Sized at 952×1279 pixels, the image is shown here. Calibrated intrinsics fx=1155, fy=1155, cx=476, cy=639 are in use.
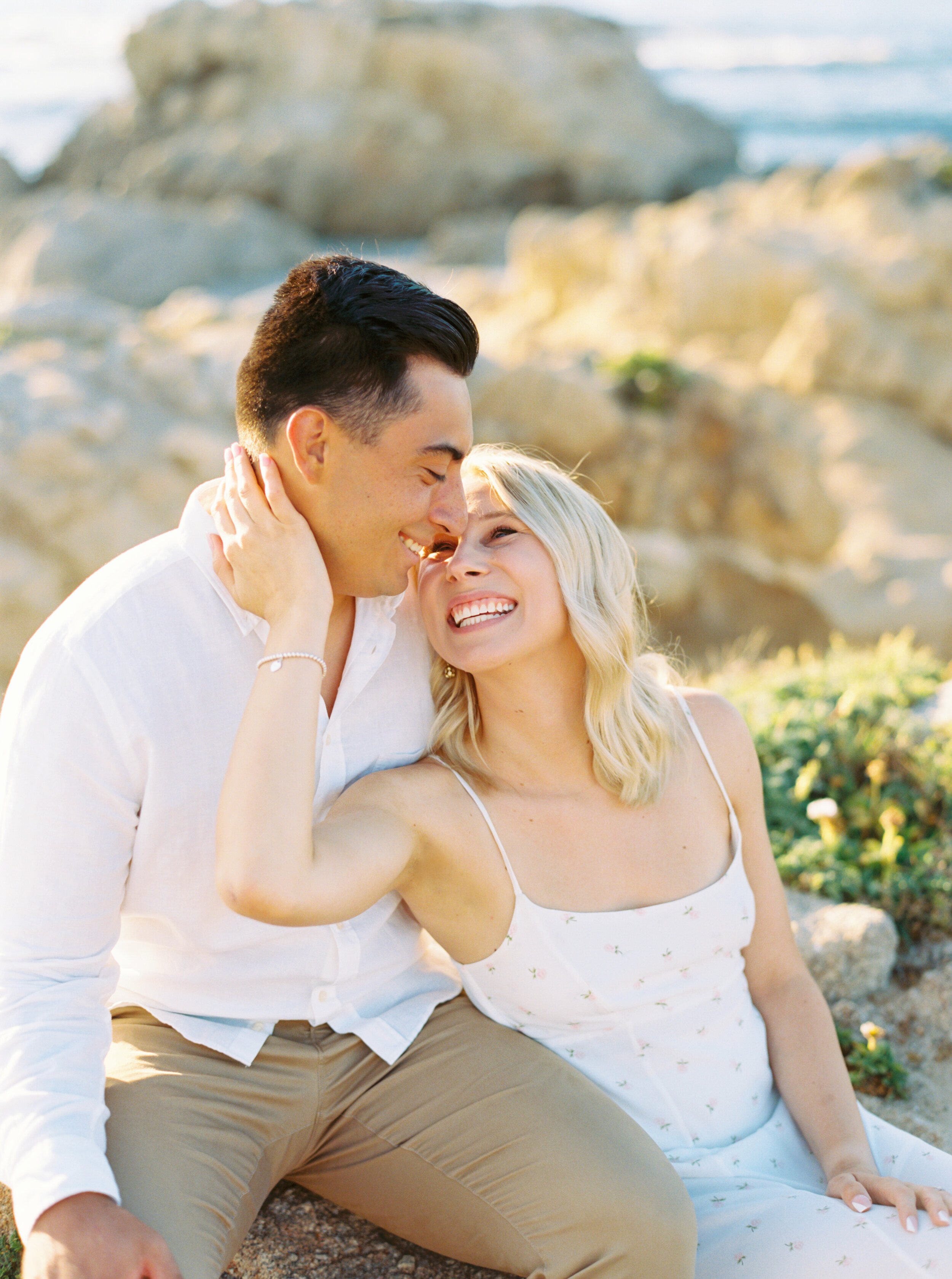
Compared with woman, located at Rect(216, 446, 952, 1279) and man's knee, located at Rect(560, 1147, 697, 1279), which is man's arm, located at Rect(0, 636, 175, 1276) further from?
man's knee, located at Rect(560, 1147, 697, 1279)

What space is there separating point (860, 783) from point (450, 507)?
9.81 feet

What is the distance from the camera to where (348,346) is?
246cm

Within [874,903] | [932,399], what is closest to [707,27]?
[932,399]

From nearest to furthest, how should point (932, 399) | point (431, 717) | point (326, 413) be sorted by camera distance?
point (326, 413), point (431, 717), point (932, 399)

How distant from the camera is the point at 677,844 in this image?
9.25 feet

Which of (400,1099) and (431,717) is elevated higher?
(431,717)

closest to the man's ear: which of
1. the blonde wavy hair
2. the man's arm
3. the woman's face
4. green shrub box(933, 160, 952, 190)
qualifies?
the woman's face

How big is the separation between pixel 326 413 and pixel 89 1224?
5.24 ft

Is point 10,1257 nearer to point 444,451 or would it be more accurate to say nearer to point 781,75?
point 444,451

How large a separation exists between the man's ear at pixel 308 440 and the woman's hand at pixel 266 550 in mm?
56

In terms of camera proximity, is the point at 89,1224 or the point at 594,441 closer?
the point at 89,1224

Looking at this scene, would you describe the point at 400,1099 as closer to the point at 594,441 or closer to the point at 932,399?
the point at 594,441

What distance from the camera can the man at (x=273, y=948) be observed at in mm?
2277

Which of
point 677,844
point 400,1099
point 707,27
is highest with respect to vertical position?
point 677,844
